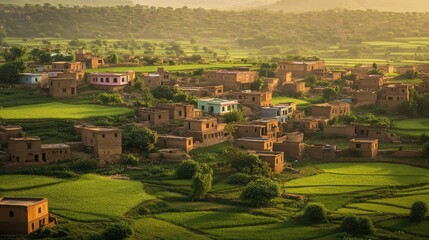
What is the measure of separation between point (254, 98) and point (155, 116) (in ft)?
28.2

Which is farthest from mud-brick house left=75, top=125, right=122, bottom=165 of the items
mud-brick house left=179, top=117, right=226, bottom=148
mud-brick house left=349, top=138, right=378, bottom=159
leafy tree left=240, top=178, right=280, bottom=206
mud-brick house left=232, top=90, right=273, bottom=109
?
mud-brick house left=232, top=90, right=273, bottom=109

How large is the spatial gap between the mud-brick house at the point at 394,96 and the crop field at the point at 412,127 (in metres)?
1.88

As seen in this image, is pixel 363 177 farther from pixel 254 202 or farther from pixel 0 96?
pixel 0 96

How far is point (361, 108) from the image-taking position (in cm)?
5381

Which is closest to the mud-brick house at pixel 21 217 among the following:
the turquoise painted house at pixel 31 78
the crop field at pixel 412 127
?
the turquoise painted house at pixel 31 78

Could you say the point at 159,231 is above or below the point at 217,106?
below

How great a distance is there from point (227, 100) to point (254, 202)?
51.4ft

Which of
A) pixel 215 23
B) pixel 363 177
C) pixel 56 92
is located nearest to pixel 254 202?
pixel 363 177

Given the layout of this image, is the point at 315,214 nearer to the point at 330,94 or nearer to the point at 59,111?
the point at 59,111

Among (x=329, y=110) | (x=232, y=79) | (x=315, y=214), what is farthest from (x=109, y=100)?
(x=315, y=214)

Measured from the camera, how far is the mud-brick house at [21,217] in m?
30.1

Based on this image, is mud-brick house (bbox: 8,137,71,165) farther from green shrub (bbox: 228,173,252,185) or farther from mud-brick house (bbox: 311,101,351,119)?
mud-brick house (bbox: 311,101,351,119)

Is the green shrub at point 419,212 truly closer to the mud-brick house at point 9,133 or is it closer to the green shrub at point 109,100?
the mud-brick house at point 9,133

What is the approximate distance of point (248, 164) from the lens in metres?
38.2
